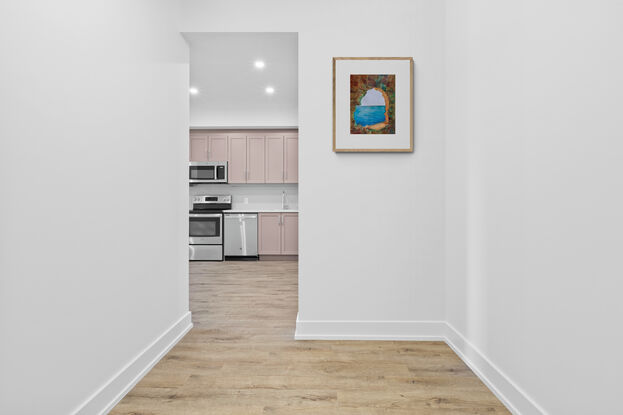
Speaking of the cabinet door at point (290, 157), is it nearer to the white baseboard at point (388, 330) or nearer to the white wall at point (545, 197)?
the white baseboard at point (388, 330)

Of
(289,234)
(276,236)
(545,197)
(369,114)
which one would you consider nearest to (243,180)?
(276,236)

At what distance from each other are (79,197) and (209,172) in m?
4.77

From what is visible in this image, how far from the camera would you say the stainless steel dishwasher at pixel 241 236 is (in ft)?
19.5

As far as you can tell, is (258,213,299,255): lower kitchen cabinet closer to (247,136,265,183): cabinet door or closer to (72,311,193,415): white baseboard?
(247,136,265,183): cabinet door

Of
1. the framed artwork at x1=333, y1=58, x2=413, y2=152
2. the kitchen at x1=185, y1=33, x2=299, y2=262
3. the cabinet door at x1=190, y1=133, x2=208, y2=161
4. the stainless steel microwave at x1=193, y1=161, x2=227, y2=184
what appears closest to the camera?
the framed artwork at x1=333, y1=58, x2=413, y2=152

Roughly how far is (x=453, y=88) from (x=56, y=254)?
2.35 m

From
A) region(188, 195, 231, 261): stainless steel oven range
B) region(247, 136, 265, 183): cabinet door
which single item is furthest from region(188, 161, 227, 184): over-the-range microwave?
region(188, 195, 231, 261): stainless steel oven range

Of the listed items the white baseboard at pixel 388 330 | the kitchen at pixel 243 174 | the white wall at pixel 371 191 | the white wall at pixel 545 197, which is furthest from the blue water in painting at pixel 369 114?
the kitchen at pixel 243 174

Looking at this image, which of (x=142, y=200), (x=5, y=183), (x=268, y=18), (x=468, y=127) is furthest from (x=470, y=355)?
(x=268, y=18)

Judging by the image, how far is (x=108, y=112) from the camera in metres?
1.68

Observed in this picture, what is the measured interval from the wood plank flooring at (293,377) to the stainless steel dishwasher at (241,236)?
299 centimetres

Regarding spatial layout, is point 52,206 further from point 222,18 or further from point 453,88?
point 453,88

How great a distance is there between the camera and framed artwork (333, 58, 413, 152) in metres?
2.49

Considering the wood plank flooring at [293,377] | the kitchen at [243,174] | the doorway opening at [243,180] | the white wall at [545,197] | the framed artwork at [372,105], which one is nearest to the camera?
the white wall at [545,197]
